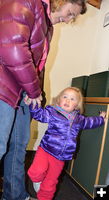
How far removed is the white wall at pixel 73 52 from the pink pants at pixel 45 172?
1.08 m

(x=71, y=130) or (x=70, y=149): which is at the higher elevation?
(x=71, y=130)

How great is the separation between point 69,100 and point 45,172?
57 cm

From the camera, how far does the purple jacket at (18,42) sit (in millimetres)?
781

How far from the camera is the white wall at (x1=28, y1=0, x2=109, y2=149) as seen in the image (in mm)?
2615

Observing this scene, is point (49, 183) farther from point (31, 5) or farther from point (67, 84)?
point (67, 84)

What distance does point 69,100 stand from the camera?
5.45ft

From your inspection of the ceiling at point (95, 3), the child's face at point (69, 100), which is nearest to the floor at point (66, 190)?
the child's face at point (69, 100)

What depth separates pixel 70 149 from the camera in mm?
1544

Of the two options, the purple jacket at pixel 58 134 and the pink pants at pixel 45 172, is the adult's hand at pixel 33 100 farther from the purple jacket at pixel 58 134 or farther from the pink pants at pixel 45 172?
the pink pants at pixel 45 172

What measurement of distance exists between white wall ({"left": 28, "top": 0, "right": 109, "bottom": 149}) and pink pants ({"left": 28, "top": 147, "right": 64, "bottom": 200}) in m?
1.08

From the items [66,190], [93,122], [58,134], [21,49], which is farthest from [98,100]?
[21,49]

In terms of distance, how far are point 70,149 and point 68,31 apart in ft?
5.61

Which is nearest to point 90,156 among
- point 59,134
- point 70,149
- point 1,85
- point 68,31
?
point 70,149

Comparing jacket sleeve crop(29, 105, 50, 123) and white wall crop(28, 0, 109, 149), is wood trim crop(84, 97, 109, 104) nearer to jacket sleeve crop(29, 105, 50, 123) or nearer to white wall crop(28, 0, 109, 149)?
jacket sleeve crop(29, 105, 50, 123)
